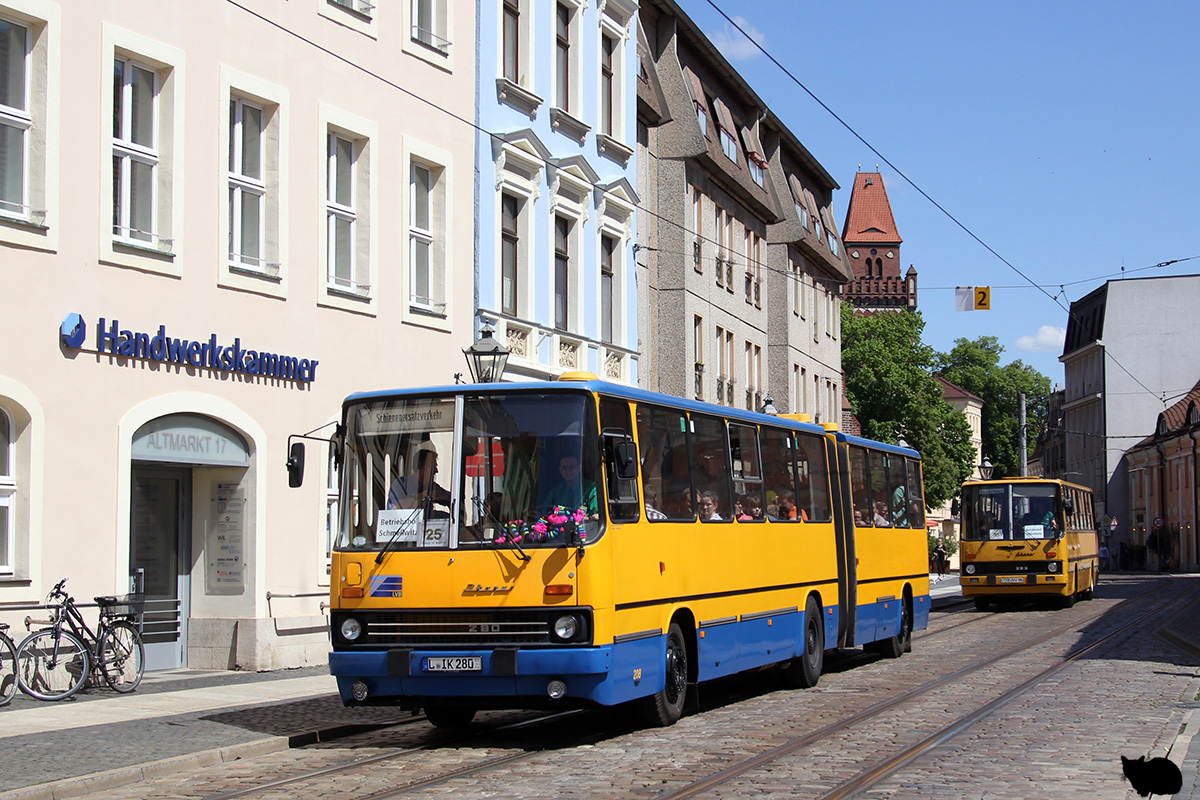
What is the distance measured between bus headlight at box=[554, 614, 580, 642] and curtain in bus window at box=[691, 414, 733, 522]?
283 cm

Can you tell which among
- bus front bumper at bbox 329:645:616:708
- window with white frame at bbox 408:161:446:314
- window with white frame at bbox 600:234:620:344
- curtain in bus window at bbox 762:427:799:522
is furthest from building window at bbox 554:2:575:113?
bus front bumper at bbox 329:645:616:708

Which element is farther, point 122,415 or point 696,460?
point 122,415

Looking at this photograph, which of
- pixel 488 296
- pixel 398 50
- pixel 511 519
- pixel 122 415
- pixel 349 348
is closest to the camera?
pixel 511 519

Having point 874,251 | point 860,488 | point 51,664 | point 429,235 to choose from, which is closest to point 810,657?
point 860,488

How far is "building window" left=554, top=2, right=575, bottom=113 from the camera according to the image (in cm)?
2742

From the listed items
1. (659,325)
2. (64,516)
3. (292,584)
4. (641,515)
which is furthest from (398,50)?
(659,325)

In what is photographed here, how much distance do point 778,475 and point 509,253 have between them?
1021 centimetres

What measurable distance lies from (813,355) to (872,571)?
33.4 metres

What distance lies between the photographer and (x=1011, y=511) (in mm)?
34094

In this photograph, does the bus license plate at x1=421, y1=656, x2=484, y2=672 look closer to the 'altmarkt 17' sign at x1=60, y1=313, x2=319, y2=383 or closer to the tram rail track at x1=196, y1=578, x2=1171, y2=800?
the tram rail track at x1=196, y1=578, x2=1171, y2=800

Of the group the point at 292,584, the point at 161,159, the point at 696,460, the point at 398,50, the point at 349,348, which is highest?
the point at 398,50

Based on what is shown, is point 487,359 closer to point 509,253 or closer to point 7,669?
point 509,253

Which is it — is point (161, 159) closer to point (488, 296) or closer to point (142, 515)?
→ point (142, 515)

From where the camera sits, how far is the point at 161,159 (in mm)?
17594
